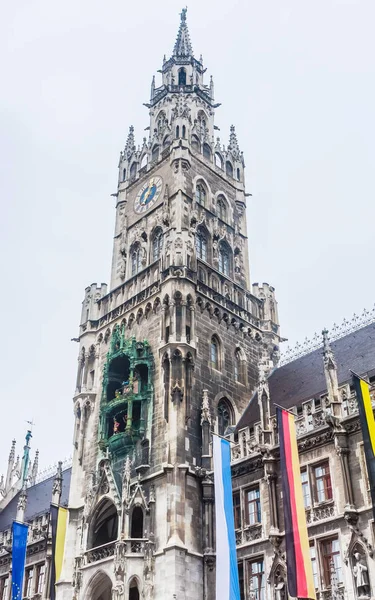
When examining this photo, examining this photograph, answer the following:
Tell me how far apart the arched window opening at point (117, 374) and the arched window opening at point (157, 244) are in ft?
23.6

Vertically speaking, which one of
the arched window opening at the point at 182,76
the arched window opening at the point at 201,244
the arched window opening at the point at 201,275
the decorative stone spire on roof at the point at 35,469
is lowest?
the decorative stone spire on roof at the point at 35,469

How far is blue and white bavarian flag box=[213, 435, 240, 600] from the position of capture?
1113 inches

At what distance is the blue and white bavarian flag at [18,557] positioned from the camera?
123 ft

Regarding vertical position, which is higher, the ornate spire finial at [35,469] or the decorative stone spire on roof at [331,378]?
the ornate spire finial at [35,469]

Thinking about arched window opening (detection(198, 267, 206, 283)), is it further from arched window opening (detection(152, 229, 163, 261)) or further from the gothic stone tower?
arched window opening (detection(152, 229, 163, 261))

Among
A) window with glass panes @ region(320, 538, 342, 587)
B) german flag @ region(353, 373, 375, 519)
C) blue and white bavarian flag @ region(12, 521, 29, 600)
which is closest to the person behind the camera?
german flag @ region(353, 373, 375, 519)

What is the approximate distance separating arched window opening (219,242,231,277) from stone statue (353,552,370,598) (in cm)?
2213

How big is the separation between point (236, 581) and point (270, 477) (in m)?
5.03

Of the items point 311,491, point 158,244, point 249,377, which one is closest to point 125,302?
point 158,244

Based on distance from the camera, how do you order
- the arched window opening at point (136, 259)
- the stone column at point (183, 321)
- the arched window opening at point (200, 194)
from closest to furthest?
the stone column at point (183, 321) → the arched window opening at point (136, 259) → the arched window opening at point (200, 194)

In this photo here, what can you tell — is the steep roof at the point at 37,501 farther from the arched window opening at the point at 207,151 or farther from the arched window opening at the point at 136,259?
the arched window opening at the point at 207,151

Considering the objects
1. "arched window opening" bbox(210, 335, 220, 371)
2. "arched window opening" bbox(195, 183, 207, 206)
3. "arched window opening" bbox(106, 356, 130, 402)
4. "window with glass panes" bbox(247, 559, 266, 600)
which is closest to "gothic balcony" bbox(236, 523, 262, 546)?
"window with glass panes" bbox(247, 559, 266, 600)

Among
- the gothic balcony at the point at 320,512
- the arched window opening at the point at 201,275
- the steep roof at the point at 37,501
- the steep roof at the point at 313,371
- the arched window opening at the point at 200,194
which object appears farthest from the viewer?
the steep roof at the point at 37,501

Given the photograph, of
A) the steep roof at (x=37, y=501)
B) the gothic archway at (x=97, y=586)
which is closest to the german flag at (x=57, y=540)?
the gothic archway at (x=97, y=586)
